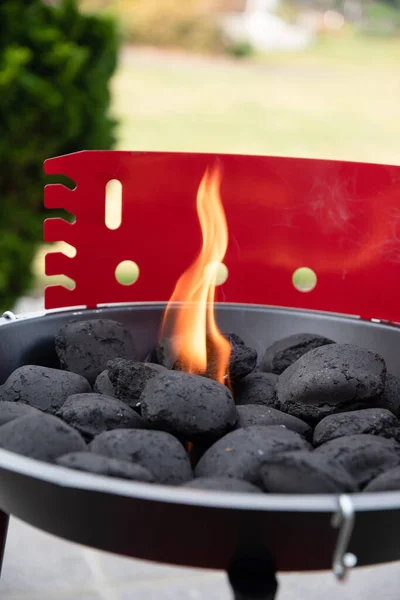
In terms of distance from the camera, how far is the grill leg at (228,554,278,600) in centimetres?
83

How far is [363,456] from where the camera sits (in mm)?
943

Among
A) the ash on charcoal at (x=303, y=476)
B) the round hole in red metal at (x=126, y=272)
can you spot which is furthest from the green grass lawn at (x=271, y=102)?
the ash on charcoal at (x=303, y=476)

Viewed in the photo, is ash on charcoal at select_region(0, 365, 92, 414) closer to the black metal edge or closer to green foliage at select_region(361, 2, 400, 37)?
the black metal edge

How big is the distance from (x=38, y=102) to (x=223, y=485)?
8.84ft

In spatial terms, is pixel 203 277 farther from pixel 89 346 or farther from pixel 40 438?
pixel 40 438

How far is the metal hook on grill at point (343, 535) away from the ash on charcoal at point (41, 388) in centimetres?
52

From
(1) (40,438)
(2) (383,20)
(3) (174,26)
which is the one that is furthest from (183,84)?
(1) (40,438)

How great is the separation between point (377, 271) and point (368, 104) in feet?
34.6

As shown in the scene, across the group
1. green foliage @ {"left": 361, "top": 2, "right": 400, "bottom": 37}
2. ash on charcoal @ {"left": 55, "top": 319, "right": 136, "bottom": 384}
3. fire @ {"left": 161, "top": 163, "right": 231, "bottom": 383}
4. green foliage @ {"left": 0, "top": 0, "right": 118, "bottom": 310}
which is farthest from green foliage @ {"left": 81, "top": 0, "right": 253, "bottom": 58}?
ash on charcoal @ {"left": 55, "top": 319, "right": 136, "bottom": 384}

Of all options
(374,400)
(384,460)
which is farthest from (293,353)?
(384,460)

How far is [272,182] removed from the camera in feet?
4.65

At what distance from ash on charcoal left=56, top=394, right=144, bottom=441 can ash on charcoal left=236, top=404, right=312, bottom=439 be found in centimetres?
14

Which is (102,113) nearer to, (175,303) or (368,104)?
(175,303)

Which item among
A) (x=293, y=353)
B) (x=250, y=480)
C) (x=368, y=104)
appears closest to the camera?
(x=250, y=480)
